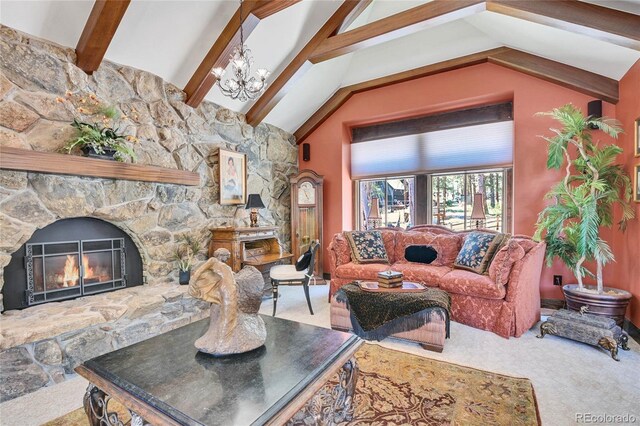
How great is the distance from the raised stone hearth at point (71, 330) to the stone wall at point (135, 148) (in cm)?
52

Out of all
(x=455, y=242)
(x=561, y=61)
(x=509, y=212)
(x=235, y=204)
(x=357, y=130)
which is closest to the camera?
(x=561, y=61)

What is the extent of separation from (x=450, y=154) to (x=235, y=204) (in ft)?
11.0

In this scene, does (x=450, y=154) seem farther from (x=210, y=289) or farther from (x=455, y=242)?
(x=210, y=289)

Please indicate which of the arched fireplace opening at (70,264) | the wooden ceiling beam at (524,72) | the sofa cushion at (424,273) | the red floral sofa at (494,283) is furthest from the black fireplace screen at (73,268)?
the wooden ceiling beam at (524,72)

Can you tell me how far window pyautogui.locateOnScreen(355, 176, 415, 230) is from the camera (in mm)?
5152

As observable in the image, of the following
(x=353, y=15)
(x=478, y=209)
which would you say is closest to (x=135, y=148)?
(x=353, y=15)

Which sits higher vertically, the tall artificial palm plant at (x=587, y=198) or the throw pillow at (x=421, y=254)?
the tall artificial palm plant at (x=587, y=198)

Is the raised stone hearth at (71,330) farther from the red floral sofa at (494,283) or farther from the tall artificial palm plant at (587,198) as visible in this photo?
the tall artificial palm plant at (587,198)

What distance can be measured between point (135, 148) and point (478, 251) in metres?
4.03

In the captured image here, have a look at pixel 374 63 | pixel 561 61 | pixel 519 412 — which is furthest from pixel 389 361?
pixel 374 63

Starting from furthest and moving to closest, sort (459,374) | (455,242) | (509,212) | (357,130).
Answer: (357,130)
(509,212)
(455,242)
(459,374)

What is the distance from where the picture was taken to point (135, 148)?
3350 mm

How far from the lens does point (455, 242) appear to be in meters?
3.97

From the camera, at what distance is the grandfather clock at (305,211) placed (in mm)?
5422
